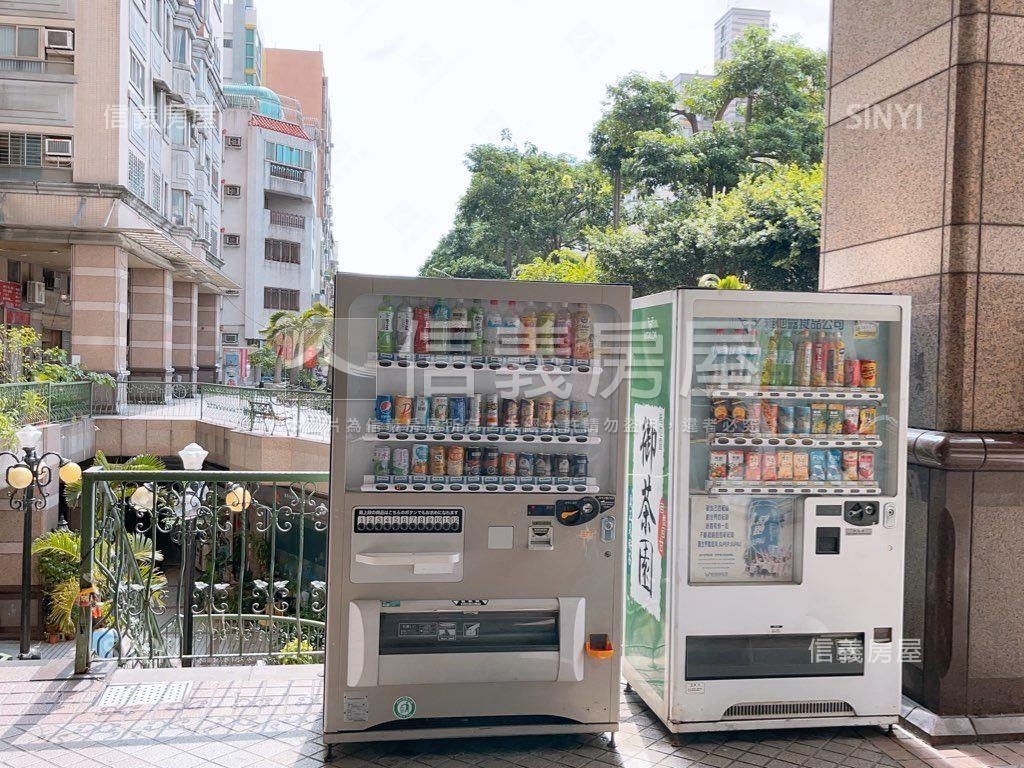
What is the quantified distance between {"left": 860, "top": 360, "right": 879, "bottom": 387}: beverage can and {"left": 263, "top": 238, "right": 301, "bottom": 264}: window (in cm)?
4377

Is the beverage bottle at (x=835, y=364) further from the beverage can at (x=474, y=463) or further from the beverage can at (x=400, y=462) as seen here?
the beverage can at (x=400, y=462)

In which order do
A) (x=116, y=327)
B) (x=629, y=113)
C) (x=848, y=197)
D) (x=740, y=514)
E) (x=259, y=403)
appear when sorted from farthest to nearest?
(x=629, y=113), (x=116, y=327), (x=259, y=403), (x=848, y=197), (x=740, y=514)

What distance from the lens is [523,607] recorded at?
4.00 m

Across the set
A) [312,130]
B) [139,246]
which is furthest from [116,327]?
[312,130]

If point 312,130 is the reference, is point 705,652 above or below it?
below

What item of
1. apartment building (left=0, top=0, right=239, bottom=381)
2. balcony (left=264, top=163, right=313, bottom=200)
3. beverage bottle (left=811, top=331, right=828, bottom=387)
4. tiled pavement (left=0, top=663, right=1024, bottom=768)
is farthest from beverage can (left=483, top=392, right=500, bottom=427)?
balcony (left=264, top=163, right=313, bottom=200)

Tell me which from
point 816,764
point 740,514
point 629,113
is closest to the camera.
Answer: point 816,764

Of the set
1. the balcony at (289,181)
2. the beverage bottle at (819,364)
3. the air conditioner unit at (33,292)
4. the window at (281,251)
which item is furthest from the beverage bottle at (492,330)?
the balcony at (289,181)

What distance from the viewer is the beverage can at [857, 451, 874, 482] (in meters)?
4.34

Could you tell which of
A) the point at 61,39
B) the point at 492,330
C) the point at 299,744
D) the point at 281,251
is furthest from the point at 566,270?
the point at 281,251

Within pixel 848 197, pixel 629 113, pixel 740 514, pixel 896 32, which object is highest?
pixel 629 113

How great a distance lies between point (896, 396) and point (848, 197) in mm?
1516

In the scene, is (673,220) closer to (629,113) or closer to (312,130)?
(629,113)

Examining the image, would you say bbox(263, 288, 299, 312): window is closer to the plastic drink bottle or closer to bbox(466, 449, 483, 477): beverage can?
the plastic drink bottle
